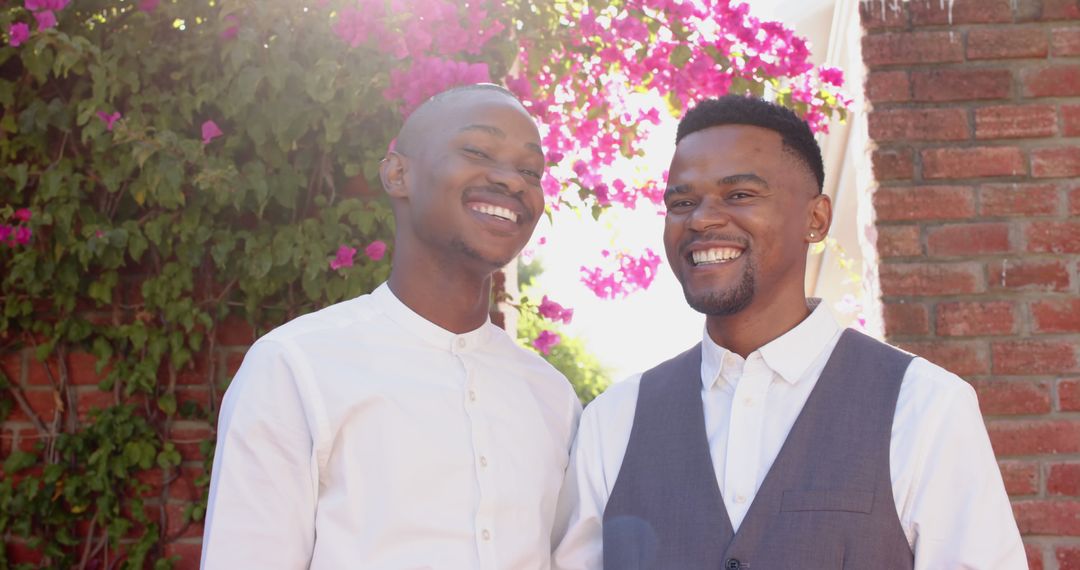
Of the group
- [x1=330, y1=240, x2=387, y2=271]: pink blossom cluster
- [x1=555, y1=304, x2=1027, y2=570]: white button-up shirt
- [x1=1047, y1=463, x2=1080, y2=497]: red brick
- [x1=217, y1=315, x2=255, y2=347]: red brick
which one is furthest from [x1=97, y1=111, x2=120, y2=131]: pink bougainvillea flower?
[x1=1047, y1=463, x2=1080, y2=497]: red brick

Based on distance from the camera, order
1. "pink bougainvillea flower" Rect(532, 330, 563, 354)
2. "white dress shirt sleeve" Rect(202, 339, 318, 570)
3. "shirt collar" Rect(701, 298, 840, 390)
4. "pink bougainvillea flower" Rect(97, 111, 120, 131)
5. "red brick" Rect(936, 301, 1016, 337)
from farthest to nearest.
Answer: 1. "pink bougainvillea flower" Rect(532, 330, 563, 354)
2. "pink bougainvillea flower" Rect(97, 111, 120, 131)
3. "red brick" Rect(936, 301, 1016, 337)
4. "shirt collar" Rect(701, 298, 840, 390)
5. "white dress shirt sleeve" Rect(202, 339, 318, 570)

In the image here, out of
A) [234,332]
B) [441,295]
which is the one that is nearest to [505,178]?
[441,295]

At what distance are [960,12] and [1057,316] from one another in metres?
0.89

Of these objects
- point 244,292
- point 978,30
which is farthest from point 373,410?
point 978,30

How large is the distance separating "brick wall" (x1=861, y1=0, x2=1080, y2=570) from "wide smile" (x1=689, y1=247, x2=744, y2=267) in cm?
103

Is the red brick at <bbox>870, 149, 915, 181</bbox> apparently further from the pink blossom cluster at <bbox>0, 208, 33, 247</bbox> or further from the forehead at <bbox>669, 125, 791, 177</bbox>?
the pink blossom cluster at <bbox>0, 208, 33, 247</bbox>

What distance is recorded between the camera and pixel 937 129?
304 cm

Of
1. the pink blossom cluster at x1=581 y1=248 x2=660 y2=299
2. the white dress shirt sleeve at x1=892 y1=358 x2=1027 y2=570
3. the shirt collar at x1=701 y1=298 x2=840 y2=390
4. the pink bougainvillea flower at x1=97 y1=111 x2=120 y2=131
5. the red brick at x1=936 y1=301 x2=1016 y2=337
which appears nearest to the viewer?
the white dress shirt sleeve at x1=892 y1=358 x2=1027 y2=570

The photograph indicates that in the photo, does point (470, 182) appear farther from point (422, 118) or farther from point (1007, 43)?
point (1007, 43)

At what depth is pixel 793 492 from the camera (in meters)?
1.90

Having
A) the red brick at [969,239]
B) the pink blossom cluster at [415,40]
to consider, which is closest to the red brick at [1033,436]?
the red brick at [969,239]

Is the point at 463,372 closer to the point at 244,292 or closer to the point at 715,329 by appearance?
the point at 715,329

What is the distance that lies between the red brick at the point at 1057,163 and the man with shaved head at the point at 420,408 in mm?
1490

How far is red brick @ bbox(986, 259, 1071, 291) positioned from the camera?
2949mm
